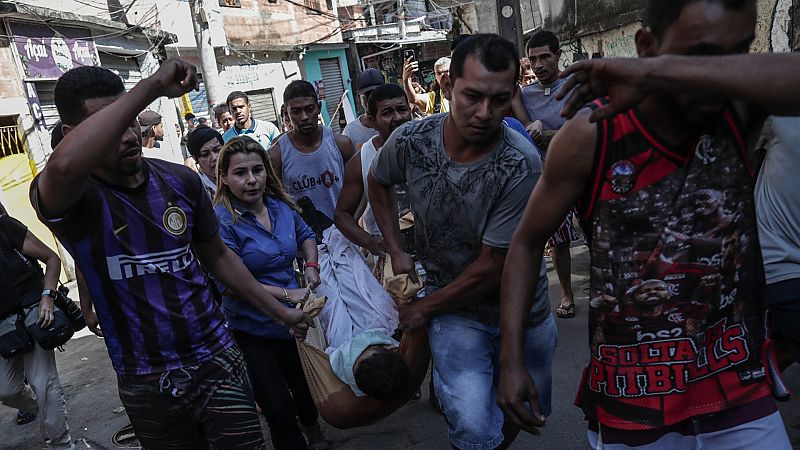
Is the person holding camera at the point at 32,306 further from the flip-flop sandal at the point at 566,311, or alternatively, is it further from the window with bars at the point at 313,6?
the window with bars at the point at 313,6

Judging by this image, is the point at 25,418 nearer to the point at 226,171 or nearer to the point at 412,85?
the point at 226,171

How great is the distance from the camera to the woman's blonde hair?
11.7ft

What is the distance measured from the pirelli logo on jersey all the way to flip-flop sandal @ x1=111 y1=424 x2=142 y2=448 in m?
2.52

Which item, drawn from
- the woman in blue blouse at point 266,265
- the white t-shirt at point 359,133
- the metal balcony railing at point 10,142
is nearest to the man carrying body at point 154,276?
the woman in blue blouse at point 266,265

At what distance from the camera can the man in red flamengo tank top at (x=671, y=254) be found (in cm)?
175

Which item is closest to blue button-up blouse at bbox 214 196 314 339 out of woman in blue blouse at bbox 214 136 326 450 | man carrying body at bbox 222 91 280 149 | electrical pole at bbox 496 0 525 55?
woman in blue blouse at bbox 214 136 326 450

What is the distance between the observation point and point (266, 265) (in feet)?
11.6

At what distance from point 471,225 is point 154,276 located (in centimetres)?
128

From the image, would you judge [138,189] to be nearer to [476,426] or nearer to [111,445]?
[476,426]

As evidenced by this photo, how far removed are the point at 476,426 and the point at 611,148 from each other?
1.32 m

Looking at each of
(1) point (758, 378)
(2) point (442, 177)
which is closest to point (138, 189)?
(2) point (442, 177)

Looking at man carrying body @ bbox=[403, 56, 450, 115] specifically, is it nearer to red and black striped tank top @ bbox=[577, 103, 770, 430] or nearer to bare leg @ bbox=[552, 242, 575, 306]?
bare leg @ bbox=[552, 242, 575, 306]

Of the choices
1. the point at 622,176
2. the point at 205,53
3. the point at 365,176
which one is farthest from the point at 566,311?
the point at 205,53

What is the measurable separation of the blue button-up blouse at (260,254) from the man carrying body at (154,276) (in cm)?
63
